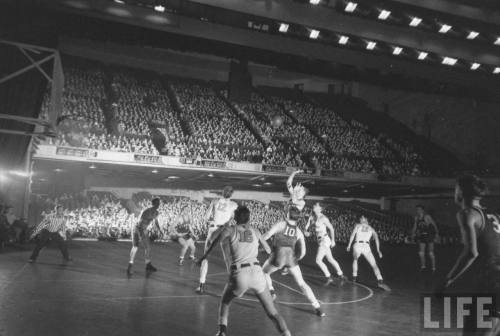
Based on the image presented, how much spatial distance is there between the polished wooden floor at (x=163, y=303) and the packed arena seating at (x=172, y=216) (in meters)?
6.87

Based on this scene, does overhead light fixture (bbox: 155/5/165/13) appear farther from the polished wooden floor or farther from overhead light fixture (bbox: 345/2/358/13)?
the polished wooden floor

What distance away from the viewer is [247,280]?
636 cm

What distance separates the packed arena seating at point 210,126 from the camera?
2628cm

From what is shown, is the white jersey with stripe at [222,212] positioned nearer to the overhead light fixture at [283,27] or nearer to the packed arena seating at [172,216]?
the overhead light fixture at [283,27]

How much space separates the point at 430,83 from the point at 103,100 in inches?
811

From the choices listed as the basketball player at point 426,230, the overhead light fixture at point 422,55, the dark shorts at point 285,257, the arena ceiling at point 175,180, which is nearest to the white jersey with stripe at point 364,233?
the basketball player at point 426,230

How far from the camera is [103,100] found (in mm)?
30516

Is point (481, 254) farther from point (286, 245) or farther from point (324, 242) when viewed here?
point (324, 242)

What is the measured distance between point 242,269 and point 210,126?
24.4 metres

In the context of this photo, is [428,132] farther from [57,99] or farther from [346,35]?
[57,99]

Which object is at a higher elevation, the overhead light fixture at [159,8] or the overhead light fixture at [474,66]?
the overhead light fixture at [159,8]

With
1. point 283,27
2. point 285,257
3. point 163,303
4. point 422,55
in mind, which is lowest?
point 163,303

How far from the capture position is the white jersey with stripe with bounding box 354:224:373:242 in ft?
43.5

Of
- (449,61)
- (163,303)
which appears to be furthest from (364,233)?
(449,61)
